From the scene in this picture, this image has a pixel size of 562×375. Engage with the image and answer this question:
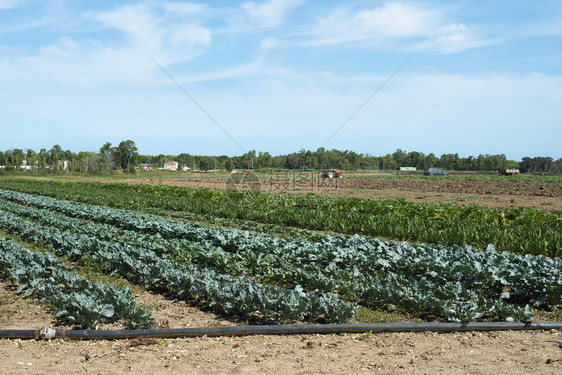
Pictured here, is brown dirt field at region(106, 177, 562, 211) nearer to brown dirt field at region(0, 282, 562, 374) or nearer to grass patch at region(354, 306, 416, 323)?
grass patch at region(354, 306, 416, 323)

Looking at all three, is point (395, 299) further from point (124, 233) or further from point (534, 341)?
point (124, 233)

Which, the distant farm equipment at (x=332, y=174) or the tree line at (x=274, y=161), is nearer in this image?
the distant farm equipment at (x=332, y=174)

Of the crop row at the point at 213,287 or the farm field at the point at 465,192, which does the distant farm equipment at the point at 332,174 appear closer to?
the farm field at the point at 465,192

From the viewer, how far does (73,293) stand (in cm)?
540

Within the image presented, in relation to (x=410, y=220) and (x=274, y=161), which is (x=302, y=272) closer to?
(x=410, y=220)

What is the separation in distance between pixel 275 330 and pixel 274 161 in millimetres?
66327

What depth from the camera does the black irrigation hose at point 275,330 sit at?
183 inches

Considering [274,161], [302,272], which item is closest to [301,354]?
[302,272]

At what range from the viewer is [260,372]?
393 cm

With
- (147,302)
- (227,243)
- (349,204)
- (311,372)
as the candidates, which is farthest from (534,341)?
(349,204)

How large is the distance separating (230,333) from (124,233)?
262 inches

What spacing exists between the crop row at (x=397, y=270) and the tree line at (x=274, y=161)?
54668 mm

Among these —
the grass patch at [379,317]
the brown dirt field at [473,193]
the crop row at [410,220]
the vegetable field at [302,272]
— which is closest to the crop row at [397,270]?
the vegetable field at [302,272]

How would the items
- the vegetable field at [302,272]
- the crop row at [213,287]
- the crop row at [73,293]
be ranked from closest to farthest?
the crop row at [73,293] → the crop row at [213,287] → the vegetable field at [302,272]
